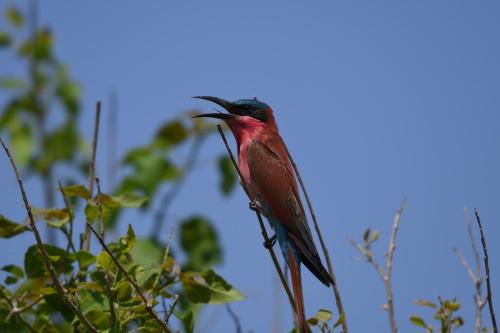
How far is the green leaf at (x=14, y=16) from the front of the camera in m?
5.72

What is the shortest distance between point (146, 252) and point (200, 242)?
770 mm

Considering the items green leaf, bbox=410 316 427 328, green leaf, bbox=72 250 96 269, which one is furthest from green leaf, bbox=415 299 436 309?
green leaf, bbox=72 250 96 269

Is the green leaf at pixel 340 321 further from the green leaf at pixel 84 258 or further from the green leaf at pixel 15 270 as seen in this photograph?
the green leaf at pixel 15 270

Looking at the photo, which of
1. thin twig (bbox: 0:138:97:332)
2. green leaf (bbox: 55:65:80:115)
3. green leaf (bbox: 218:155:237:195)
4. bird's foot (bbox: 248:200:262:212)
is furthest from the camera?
green leaf (bbox: 55:65:80:115)

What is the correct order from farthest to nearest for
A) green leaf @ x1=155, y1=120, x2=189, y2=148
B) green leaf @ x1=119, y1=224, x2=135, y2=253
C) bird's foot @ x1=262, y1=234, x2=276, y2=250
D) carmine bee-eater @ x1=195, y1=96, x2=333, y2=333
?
green leaf @ x1=155, y1=120, x2=189, y2=148
carmine bee-eater @ x1=195, y1=96, x2=333, y2=333
green leaf @ x1=119, y1=224, x2=135, y2=253
bird's foot @ x1=262, y1=234, x2=276, y2=250

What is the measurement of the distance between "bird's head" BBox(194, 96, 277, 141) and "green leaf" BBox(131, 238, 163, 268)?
125 centimetres

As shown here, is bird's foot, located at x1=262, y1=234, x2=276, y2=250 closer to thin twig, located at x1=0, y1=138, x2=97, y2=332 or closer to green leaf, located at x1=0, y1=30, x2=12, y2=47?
thin twig, located at x1=0, y1=138, x2=97, y2=332

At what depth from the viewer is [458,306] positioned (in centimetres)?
275

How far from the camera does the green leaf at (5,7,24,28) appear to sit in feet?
18.8

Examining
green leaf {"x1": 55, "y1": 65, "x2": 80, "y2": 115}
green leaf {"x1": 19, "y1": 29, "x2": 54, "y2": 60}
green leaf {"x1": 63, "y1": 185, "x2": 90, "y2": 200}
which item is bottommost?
green leaf {"x1": 63, "y1": 185, "x2": 90, "y2": 200}

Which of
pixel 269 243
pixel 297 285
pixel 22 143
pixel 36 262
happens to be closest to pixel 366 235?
pixel 297 285

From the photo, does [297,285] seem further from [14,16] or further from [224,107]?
[14,16]

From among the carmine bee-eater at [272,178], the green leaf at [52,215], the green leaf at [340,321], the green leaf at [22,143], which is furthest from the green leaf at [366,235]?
the green leaf at [22,143]

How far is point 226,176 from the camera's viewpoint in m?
4.64
